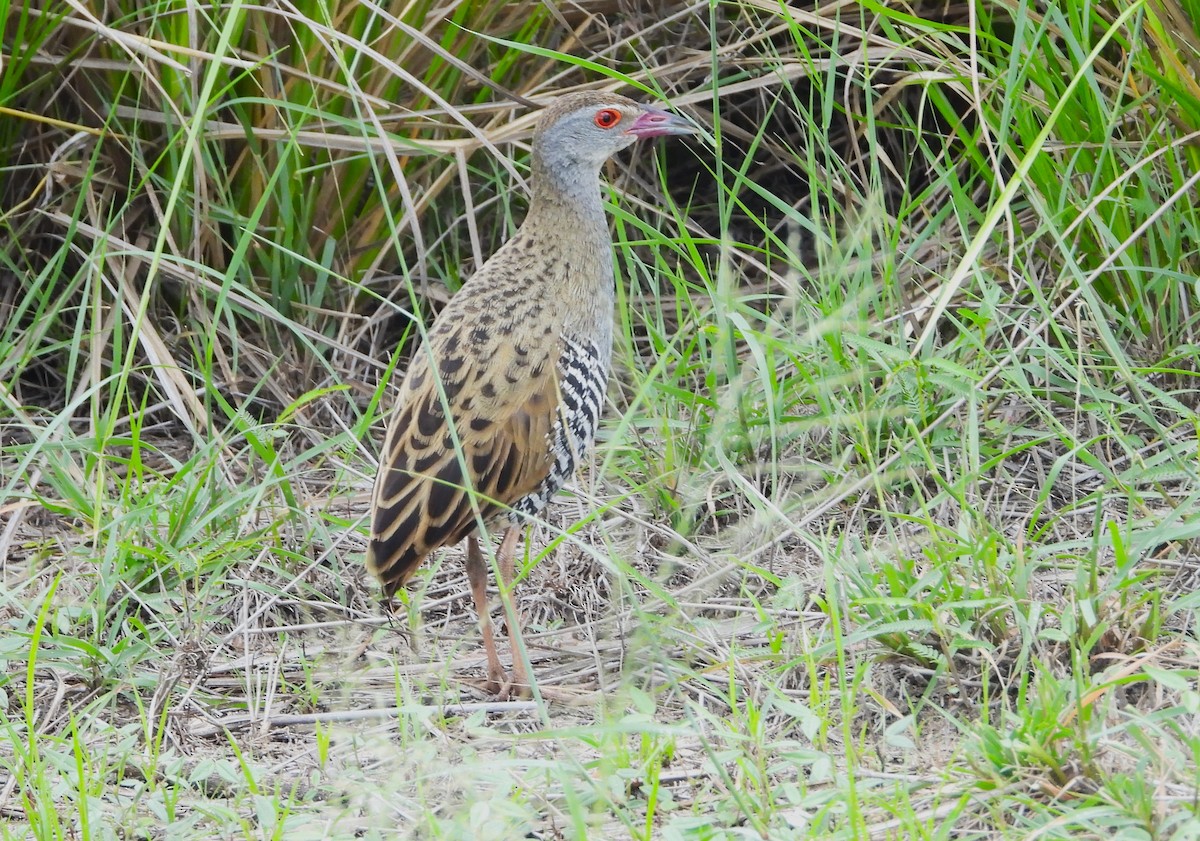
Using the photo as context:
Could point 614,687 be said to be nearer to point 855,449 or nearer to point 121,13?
point 855,449

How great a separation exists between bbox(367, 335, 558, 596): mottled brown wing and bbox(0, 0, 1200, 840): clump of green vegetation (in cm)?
27

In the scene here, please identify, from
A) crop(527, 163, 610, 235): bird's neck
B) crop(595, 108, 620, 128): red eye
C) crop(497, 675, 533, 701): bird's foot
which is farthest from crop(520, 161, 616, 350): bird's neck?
crop(497, 675, 533, 701): bird's foot

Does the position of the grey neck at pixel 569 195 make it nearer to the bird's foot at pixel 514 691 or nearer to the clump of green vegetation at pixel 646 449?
the clump of green vegetation at pixel 646 449

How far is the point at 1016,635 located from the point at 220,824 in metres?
1.59

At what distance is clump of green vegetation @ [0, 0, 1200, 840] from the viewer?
292 cm

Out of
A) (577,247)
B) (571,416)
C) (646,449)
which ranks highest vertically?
(577,247)

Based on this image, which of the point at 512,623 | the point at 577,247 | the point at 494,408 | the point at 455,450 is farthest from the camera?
the point at 577,247

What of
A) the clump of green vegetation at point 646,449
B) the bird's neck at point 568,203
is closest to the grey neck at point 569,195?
the bird's neck at point 568,203

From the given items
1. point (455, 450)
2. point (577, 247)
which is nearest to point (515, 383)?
point (455, 450)

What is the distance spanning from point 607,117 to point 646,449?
0.89m

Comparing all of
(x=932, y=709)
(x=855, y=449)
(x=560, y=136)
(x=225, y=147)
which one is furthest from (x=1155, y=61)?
(x=225, y=147)

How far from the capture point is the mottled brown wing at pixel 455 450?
3.47 meters

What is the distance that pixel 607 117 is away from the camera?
4160mm

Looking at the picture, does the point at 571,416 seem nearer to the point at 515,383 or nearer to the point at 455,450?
the point at 515,383
